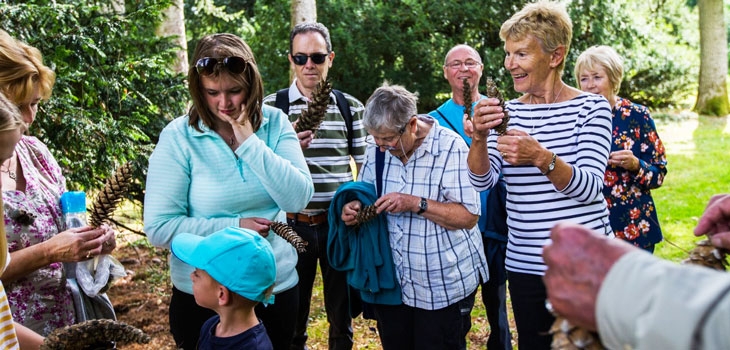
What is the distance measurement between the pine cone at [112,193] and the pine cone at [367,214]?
4.53 feet

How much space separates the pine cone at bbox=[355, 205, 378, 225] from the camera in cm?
373

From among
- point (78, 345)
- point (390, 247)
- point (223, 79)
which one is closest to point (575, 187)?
point (390, 247)

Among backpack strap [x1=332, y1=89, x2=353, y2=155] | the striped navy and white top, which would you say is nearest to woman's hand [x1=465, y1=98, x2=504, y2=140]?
the striped navy and white top

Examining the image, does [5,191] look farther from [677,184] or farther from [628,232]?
[677,184]

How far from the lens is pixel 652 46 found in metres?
18.8

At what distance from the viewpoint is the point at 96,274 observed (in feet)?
10.5

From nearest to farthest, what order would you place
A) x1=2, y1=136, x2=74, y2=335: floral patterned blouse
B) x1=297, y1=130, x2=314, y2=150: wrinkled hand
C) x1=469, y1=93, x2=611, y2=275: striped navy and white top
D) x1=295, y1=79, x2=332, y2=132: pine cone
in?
x1=2, y1=136, x2=74, y2=335: floral patterned blouse
x1=469, y1=93, x2=611, y2=275: striped navy and white top
x1=295, y1=79, x2=332, y2=132: pine cone
x1=297, y1=130, x2=314, y2=150: wrinkled hand

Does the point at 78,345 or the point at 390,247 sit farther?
the point at 390,247

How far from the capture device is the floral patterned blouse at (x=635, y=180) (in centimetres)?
429

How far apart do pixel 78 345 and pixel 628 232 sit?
11.1ft

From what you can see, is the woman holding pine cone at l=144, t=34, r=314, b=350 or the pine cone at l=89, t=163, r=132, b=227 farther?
the woman holding pine cone at l=144, t=34, r=314, b=350

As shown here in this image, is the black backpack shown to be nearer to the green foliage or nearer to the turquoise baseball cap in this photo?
the green foliage

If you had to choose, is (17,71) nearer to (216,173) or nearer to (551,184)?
(216,173)

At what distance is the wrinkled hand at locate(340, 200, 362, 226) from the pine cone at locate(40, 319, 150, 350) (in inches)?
64.4
